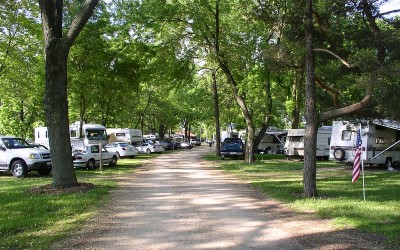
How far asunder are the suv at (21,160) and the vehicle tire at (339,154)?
1432cm

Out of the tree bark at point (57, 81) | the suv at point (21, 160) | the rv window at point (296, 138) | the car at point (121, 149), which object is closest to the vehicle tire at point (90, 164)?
the suv at point (21, 160)

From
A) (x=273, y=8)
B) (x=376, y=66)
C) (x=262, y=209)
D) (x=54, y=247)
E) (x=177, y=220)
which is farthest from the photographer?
(x=273, y=8)

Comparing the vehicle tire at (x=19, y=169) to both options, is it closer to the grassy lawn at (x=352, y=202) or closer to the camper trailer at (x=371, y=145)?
the grassy lawn at (x=352, y=202)

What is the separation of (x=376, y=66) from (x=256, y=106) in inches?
974

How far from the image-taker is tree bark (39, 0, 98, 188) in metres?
12.3

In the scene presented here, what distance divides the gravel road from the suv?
253 inches

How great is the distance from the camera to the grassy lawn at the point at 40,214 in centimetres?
697

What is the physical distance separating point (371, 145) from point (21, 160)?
16651mm

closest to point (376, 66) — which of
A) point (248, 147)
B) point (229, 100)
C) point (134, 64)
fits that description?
point (248, 147)

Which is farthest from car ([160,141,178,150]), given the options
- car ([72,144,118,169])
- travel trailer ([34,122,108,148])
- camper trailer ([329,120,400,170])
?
camper trailer ([329,120,400,170])

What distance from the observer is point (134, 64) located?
26078mm

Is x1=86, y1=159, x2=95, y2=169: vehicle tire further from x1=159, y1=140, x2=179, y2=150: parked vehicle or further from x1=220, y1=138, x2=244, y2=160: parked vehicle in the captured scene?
x1=159, y1=140, x2=179, y2=150: parked vehicle

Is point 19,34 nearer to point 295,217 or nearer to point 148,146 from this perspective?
point 148,146

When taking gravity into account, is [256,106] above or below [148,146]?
above
